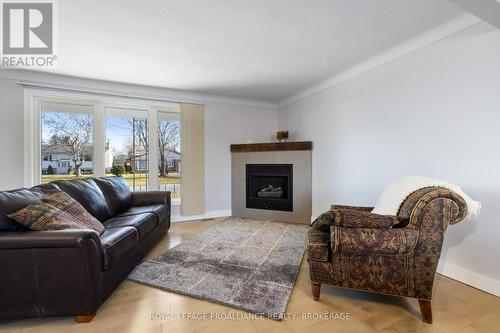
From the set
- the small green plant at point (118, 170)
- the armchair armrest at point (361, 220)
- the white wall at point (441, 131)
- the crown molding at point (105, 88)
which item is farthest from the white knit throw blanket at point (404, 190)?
the small green plant at point (118, 170)

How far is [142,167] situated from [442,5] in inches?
168

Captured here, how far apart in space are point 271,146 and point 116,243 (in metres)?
2.97

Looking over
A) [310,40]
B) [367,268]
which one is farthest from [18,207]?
[310,40]

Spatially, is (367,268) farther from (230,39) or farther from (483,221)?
(230,39)

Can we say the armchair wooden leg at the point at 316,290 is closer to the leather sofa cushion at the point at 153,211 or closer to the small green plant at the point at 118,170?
the leather sofa cushion at the point at 153,211

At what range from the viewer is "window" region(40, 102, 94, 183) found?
3.50 metres

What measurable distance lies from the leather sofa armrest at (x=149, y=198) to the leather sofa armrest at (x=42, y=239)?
1.81 metres

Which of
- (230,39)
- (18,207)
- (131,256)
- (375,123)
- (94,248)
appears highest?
(230,39)

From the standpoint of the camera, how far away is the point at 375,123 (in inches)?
113

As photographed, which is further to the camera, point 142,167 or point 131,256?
point 142,167

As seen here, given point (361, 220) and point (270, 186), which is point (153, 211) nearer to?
point (270, 186)

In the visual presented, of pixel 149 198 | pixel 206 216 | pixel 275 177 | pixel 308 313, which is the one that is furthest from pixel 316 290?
pixel 206 216

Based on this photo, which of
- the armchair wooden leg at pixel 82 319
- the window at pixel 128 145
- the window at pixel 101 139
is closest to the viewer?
the armchair wooden leg at pixel 82 319

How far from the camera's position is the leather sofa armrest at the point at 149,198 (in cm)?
A: 336
